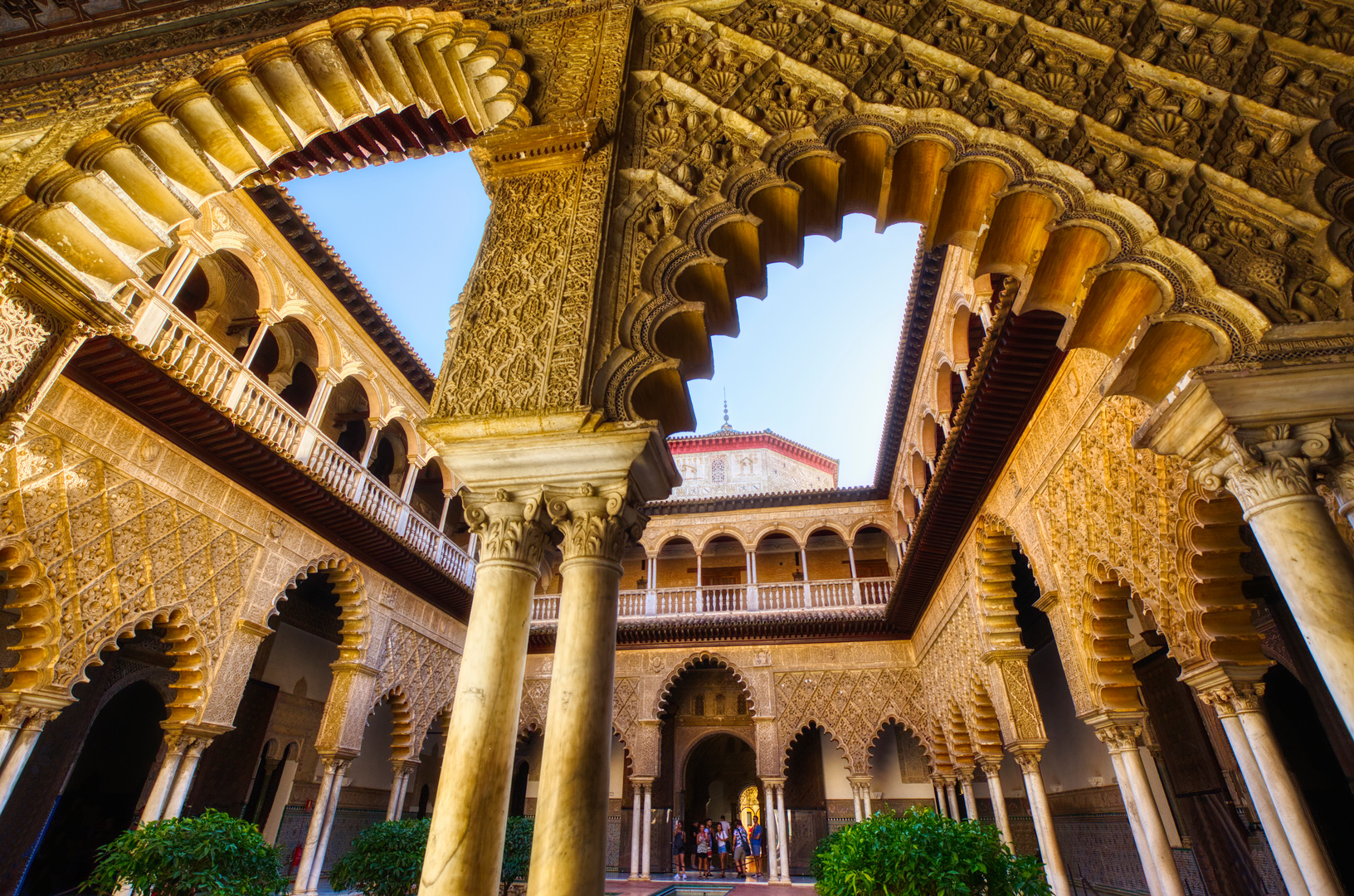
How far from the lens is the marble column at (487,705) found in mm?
2168

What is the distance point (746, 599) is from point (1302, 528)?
10.5 metres

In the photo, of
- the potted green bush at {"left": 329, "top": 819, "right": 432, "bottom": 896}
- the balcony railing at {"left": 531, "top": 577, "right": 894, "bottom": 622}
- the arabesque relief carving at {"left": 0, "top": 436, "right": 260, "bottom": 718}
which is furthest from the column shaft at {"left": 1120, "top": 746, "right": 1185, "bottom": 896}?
the arabesque relief carving at {"left": 0, "top": 436, "right": 260, "bottom": 718}

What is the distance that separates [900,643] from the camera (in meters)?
11.8

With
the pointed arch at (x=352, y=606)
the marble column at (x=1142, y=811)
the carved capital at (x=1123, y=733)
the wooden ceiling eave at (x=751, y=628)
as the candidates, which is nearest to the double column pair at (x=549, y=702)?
the carved capital at (x=1123, y=733)

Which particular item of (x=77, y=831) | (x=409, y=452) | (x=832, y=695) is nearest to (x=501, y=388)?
(x=409, y=452)

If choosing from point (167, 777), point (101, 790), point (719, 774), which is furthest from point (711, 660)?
point (101, 790)

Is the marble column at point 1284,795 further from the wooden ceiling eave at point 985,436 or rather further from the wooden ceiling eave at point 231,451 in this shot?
the wooden ceiling eave at point 231,451

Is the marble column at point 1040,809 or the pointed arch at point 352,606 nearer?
the marble column at point 1040,809

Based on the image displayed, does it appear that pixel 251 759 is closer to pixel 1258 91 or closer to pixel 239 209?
pixel 239 209

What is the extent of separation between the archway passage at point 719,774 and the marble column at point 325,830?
9.04 meters

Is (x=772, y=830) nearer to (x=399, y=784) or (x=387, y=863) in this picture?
(x=399, y=784)

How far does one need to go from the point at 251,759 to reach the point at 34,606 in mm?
5078

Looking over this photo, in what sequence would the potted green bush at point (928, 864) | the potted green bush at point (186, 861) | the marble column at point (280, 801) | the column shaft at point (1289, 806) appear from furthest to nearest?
the marble column at point (280, 801) < the potted green bush at point (186, 861) < the potted green bush at point (928, 864) < the column shaft at point (1289, 806)

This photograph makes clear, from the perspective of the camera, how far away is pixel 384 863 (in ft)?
21.0
